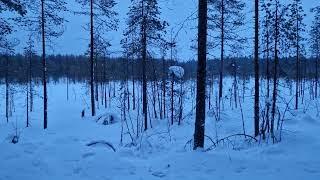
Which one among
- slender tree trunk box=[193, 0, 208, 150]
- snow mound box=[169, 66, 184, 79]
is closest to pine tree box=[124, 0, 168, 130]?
snow mound box=[169, 66, 184, 79]

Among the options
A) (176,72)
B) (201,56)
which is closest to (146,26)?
(176,72)

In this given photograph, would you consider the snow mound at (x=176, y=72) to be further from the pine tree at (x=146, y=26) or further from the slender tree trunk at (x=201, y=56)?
the slender tree trunk at (x=201, y=56)

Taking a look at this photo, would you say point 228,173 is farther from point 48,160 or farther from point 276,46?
point 276,46

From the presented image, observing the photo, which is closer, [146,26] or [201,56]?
[201,56]

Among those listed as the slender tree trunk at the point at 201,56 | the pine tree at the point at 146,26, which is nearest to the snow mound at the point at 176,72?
the pine tree at the point at 146,26

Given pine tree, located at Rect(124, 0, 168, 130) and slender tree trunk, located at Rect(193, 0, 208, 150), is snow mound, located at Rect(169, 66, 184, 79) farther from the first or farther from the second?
slender tree trunk, located at Rect(193, 0, 208, 150)

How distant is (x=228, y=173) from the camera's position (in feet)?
27.9

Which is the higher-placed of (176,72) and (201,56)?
(176,72)

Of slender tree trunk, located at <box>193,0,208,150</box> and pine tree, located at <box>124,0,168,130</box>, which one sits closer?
slender tree trunk, located at <box>193,0,208,150</box>

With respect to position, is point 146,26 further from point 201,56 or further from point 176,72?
point 201,56

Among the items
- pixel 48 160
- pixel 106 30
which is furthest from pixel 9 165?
pixel 106 30

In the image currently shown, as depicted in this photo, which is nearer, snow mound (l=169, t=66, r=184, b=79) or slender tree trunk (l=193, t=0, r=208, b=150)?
slender tree trunk (l=193, t=0, r=208, b=150)

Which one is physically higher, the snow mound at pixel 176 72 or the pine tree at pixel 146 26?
the pine tree at pixel 146 26

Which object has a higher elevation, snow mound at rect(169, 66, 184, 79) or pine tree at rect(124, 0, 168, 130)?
pine tree at rect(124, 0, 168, 130)
